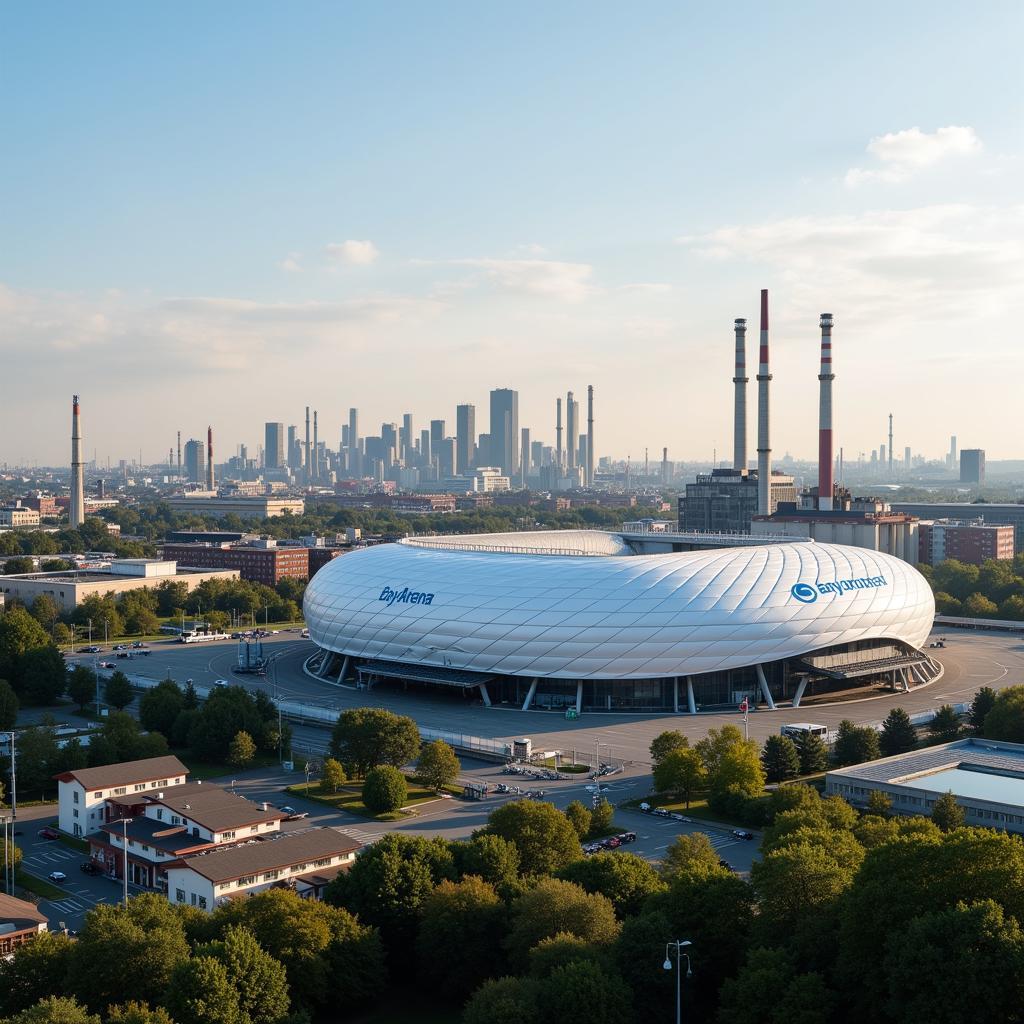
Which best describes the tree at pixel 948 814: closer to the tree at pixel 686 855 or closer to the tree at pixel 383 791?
the tree at pixel 686 855

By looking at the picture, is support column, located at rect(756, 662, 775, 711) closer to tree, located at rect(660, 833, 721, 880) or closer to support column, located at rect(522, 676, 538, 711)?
support column, located at rect(522, 676, 538, 711)

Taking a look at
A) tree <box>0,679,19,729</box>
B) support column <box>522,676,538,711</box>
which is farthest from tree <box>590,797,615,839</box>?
tree <box>0,679,19,729</box>

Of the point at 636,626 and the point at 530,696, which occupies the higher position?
the point at 636,626

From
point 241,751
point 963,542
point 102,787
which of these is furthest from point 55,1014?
point 963,542

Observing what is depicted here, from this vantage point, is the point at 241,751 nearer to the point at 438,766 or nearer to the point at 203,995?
the point at 438,766

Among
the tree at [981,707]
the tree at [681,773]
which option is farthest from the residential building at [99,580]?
the tree at [981,707]

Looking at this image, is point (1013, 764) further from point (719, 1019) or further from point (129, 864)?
point (129, 864)

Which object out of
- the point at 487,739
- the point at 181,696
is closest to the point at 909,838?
the point at 487,739

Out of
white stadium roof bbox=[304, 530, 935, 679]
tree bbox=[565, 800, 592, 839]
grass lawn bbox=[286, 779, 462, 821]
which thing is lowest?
grass lawn bbox=[286, 779, 462, 821]
